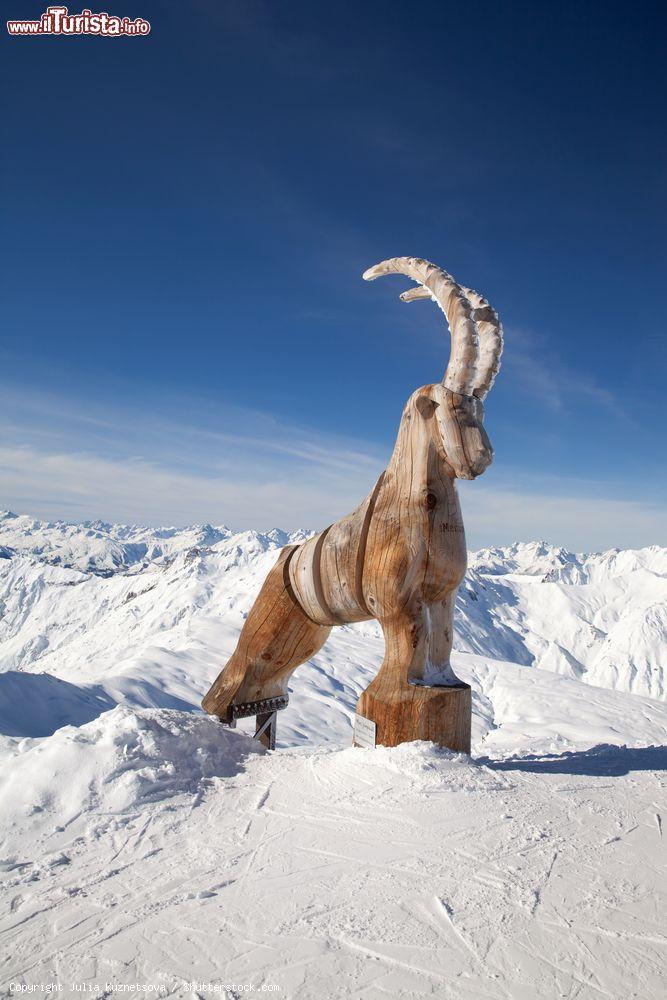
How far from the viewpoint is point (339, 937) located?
286 cm

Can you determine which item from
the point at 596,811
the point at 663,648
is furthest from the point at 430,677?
the point at 663,648

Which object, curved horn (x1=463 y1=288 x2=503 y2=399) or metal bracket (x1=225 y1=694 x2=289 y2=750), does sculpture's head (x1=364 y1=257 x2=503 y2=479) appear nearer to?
curved horn (x1=463 y1=288 x2=503 y2=399)

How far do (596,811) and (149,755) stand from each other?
376cm

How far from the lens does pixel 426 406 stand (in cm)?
618

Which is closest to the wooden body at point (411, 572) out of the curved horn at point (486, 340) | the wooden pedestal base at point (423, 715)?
the wooden pedestal base at point (423, 715)

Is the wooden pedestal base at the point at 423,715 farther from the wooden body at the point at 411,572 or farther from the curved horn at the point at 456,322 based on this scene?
the curved horn at the point at 456,322

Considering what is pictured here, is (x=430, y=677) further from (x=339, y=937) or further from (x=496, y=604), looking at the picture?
(x=496, y=604)

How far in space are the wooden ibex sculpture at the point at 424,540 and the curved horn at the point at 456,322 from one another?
10 millimetres

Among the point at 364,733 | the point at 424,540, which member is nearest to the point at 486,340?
the point at 424,540

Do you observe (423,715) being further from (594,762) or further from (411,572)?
(594,762)

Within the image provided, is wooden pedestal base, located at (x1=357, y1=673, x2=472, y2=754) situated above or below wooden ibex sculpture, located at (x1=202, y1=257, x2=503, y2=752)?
below

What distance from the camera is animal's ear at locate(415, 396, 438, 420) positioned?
6151 mm

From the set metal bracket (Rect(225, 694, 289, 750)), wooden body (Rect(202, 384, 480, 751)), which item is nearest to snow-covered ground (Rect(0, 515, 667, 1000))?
wooden body (Rect(202, 384, 480, 751))

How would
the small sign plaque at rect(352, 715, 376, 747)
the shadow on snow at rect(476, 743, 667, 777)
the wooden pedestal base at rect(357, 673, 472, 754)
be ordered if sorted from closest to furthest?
the wooden pedestal base at rect(357, 673, 472, 754) → the small sign plaque at rect(352, 715, 376, 747) → the shadow on snow at rect(476, 743, 667, 777)
